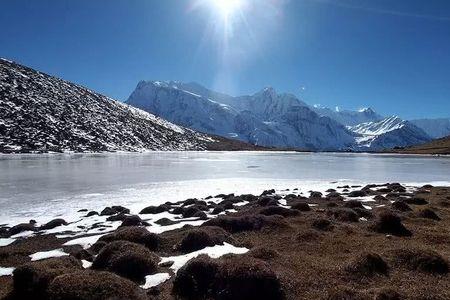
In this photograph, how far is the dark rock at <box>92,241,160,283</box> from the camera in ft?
47.8

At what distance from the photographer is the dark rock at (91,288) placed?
11.5 meters

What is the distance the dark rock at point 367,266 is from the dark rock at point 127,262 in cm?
725

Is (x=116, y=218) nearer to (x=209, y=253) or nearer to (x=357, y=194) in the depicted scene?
(x=209, y=253)

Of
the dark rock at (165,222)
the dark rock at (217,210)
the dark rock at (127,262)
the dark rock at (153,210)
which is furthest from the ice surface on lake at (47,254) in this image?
the dark rock at (217,210)

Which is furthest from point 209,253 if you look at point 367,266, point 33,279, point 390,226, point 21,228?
point 21,228

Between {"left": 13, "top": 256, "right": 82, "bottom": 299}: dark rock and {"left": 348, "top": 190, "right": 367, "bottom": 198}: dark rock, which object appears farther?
{"left": 348, "top": 190, "right": 367, "bottom": 198}: dark rock

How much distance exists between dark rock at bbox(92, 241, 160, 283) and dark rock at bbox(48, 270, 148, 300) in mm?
1844

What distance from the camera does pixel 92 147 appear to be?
171500mm

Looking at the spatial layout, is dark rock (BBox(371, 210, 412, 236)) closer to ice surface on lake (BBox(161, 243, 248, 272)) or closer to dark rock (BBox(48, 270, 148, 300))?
ice surface on lake (BBox(161, 243, 248, 272))

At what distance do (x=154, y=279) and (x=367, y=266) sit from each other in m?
7.62

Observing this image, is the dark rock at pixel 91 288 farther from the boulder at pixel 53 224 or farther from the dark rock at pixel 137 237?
the boulder at pixel 53 224

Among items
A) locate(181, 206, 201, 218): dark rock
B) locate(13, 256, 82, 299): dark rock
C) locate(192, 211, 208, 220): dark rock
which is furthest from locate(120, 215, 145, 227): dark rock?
locate(13, 256, 82, 299): dark rock

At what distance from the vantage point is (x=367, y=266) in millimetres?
14328

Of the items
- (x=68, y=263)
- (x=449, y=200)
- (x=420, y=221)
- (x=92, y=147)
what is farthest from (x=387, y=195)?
(x=92, y=147)
